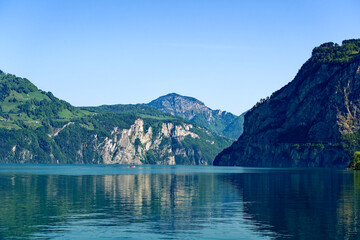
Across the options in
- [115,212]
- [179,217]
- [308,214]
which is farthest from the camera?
[115,212]

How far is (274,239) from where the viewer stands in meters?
50.5

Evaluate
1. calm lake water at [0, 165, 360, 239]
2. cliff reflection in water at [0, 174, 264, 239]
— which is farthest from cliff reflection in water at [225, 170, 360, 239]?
cliff reflection in water at [0, 174, 264, 239]

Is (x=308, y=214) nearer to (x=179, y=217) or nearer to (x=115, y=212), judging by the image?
(x=179, y=217)

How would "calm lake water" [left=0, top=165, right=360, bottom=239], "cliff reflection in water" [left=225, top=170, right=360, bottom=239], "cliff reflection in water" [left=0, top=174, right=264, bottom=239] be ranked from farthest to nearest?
"cliff reflection in water" [left=0, top=174, right=264, bottom=239], "cliff reflection in water" [left=225, top=170, right=360, bottom=239], "calm lake water" [left=0, top=165, right=360, bottom=239]

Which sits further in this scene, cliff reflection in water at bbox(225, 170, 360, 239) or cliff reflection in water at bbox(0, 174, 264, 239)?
cliff reflection in water at bbox(0, 174, 264, 239)

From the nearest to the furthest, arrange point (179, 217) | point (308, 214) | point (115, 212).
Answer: point (179, 217), point (308, 214), point (115, 212)

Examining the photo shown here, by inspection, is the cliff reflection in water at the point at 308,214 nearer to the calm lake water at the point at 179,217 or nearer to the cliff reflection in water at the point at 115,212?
the calm lake water at the point at 179,217

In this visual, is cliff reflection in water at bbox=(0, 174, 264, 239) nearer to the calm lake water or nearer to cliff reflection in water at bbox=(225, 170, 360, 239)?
the calm lake water

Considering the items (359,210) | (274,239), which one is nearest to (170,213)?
(274,239)

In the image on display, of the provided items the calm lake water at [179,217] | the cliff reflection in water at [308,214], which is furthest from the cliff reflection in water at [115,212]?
the cliff reflection in water at [308,214]

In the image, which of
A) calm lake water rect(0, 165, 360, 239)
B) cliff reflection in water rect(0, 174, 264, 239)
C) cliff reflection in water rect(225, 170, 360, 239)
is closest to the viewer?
calm lake water rect(0, 165, 360, 239)

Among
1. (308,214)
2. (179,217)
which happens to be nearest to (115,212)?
(179,217)

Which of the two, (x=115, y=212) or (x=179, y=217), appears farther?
(x=115, y=212)

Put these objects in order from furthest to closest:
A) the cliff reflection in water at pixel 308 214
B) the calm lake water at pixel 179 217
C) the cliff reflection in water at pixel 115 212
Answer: the cliff reflection in water at pixel 115 212
the cliff reflection in water at pixel 308 214
the calm lake water at pixel 179 217
